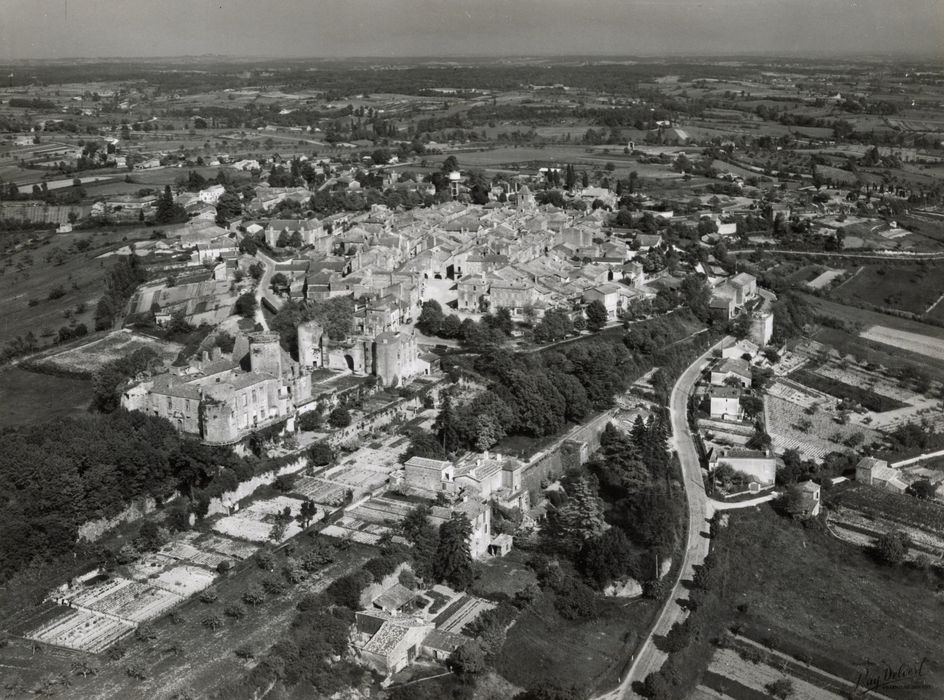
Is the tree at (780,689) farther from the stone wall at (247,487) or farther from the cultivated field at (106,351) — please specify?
the cultivated field at (106,351)

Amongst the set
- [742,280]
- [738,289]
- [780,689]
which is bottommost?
[780,689]

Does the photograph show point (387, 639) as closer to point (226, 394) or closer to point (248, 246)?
point (226, 394)

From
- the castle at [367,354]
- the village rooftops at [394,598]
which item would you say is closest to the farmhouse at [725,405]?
the castle at [367,354]

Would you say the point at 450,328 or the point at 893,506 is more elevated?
the point at 450,328

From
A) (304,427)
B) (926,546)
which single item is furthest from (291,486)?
(926,546)

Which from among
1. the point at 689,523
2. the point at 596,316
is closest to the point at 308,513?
the point at 689,523
